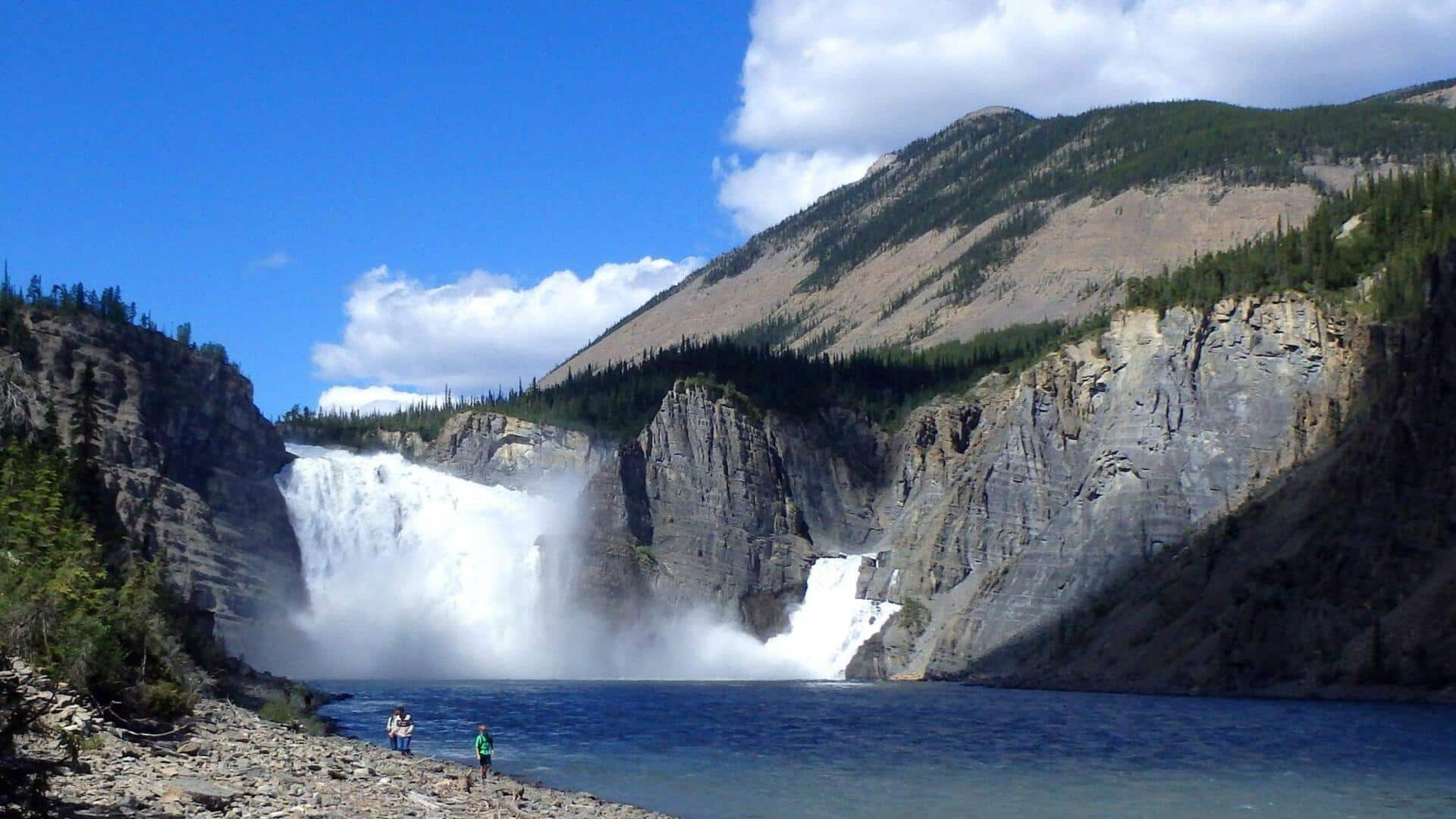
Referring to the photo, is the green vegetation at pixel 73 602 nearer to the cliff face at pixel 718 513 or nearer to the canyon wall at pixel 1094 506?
the canyon wall at pixel 1094 506

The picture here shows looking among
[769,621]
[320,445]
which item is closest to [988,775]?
[769,621]

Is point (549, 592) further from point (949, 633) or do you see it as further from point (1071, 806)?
point (1071, 806)

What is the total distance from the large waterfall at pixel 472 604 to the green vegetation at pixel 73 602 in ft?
264

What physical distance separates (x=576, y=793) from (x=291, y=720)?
62.7 ft

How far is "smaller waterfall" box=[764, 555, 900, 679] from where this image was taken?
5896 inches

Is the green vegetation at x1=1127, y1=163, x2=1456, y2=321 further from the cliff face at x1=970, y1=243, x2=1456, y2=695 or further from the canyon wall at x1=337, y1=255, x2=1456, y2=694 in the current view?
the cliff face at x1=970, y1=243, x2=1456, y2=695

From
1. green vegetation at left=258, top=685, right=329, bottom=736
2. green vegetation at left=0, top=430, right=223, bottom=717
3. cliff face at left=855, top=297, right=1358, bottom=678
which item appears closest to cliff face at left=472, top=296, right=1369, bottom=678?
cliff face at left=855, top=297, right=1358, bottom=678

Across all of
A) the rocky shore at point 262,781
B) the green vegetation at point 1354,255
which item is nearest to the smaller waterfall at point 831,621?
the green vegetation at point 1354,255

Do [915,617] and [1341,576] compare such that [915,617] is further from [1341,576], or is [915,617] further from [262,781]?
[262,781]

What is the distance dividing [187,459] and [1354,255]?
101126mm

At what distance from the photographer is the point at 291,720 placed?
60.4 m

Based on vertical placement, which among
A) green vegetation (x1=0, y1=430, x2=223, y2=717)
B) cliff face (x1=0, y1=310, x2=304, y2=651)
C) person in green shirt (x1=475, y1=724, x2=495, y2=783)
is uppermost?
cliff face (x1=0, y1=310, x2=304, y2=651)

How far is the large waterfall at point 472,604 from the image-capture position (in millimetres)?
150500

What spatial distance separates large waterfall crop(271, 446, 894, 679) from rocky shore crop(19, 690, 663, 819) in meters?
97.0
